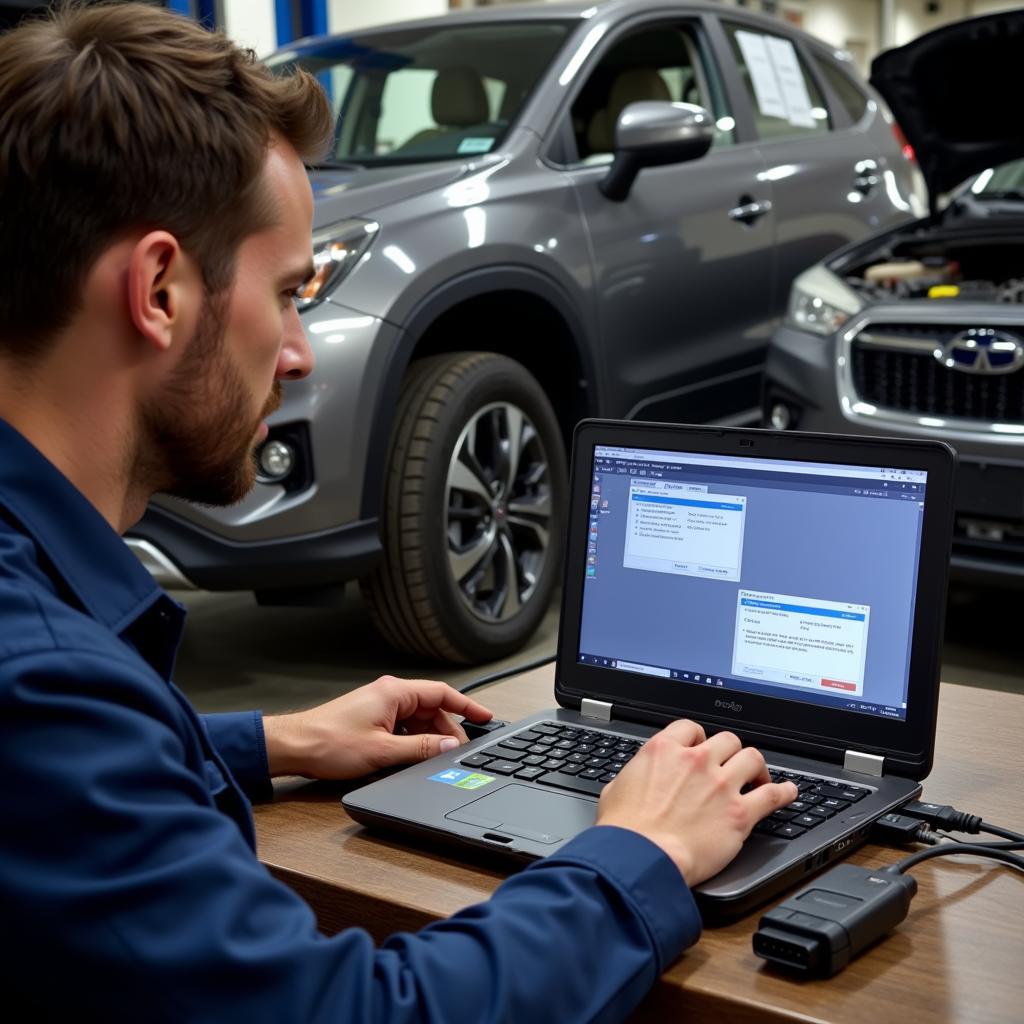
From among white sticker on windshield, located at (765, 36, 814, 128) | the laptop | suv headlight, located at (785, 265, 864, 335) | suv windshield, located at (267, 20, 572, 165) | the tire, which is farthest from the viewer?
white sticker on windshield, located at (765, 36, 814, 128)

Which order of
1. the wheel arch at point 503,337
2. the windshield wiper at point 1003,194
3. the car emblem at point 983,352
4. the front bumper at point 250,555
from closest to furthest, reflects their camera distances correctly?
1. the front bumper at point 250,555
2. the wheel arch at point 503,337
3. the car emblem at point 983,352
4. the windshield wiper at point 1003,194

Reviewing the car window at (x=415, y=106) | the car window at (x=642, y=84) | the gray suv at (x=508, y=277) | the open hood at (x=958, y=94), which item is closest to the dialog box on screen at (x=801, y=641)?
the gray suv at (x=508, y=277)

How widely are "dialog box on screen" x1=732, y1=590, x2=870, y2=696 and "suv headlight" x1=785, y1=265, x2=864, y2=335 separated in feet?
8.46

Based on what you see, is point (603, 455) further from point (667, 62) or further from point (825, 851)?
point (667, 62)

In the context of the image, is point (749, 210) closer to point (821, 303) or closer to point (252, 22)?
point (821, 303)

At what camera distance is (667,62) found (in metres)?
4.43

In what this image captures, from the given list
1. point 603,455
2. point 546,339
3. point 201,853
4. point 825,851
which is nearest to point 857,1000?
point 825,851

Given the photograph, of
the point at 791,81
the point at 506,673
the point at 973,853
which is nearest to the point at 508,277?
the point at 791,81

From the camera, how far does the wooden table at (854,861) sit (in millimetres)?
937

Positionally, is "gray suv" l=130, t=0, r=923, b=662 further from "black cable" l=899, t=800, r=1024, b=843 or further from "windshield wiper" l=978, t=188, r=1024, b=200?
"black cable" l=899, t=800, r=1024, b=843

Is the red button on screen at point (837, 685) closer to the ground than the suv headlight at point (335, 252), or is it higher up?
closer to the ground

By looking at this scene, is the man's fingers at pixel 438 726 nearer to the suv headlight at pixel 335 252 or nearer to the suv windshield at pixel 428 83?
the suv headlight at pixel 335 252

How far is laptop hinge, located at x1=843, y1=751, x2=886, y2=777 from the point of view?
129 centimetres

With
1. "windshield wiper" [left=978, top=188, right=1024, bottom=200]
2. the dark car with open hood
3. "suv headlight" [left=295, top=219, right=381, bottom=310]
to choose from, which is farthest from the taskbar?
"windshield wiper" [left=978, top=188, right=1024, bottom=200]
